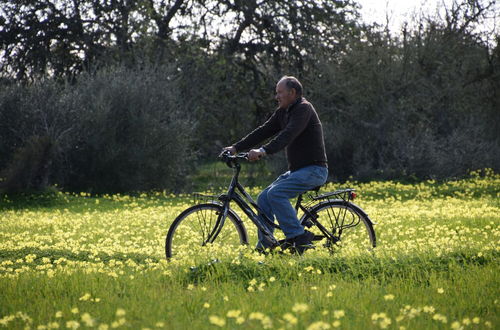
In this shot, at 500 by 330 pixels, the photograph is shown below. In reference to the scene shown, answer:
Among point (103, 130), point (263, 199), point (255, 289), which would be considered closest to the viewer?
point (255, 289)

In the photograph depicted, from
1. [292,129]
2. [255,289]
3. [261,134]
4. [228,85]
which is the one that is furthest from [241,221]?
[228,85]

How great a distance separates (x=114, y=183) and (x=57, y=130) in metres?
2.30

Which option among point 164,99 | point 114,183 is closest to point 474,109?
point 164,99

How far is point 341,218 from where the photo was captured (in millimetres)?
7418

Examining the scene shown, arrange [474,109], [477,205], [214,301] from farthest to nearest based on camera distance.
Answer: [474,109]
[477,205]
[214,301]

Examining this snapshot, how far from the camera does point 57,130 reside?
20078mm

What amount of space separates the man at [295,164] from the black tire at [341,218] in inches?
13.6

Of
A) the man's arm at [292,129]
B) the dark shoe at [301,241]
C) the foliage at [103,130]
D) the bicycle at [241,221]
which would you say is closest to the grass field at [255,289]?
the dark shoe at [301,241]

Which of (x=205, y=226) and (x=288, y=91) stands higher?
(x=288, y=91)

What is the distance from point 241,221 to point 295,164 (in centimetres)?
88

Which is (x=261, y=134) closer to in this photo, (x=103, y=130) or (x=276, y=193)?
(x=276, y=193)

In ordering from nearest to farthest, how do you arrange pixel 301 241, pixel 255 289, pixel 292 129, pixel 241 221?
pixel 255 289, pixel 292 129, pixel 301 241, pixel 241 221

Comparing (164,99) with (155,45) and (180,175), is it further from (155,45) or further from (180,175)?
(155,45)

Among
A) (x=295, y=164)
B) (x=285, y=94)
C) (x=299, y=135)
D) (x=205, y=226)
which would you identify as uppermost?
(x=285, y=94)
